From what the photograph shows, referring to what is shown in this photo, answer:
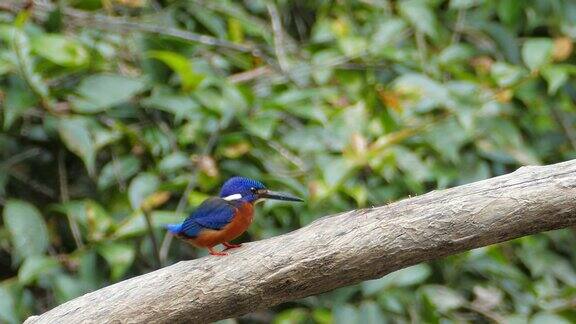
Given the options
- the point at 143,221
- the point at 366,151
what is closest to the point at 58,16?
the point at 143,221

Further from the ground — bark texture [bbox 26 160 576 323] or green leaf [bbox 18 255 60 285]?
bark texture [bbox 26 160 576 323]

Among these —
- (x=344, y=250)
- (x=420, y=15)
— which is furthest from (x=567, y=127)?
(x=344, y=250)

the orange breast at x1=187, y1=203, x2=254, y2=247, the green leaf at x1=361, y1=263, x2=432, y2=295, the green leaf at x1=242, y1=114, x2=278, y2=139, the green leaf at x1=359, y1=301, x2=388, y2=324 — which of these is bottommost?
the green leaf at x1=359, y1=301, x2=388, y2=324

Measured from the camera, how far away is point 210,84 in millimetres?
3922

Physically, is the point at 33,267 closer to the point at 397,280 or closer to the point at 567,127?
the point at 397,280

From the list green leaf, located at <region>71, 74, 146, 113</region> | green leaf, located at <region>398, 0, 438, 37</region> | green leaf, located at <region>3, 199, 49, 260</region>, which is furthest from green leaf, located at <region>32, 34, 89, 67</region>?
green leaf, located at <region>398, 0, 438, 37</region>

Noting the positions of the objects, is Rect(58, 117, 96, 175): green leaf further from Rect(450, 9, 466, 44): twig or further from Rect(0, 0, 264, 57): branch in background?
Rect(450, 9, 466, 44): twig

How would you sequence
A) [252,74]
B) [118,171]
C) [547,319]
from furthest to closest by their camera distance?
1. [252,74]
2. [547,319]
3. [118,171]

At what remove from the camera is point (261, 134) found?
12.4ft

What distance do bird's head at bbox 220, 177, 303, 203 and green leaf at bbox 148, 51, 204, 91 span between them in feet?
3.65

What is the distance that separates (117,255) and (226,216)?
1087 millimetres

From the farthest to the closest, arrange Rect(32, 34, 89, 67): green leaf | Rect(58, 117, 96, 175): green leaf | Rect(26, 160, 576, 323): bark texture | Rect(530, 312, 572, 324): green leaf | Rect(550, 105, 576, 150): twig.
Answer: Rect(550, 105, 576, 150): twig < Rect(530, 312, 572, 324): green leaf < Rect(58, 117, 96, 175): green leaf < Rect(32, 34, 89, 67): green leaf < Rect(26, 160, 576, 323): bark texture

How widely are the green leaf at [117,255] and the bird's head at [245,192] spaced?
0.97 metres

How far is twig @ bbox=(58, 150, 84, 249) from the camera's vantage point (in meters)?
3.74
